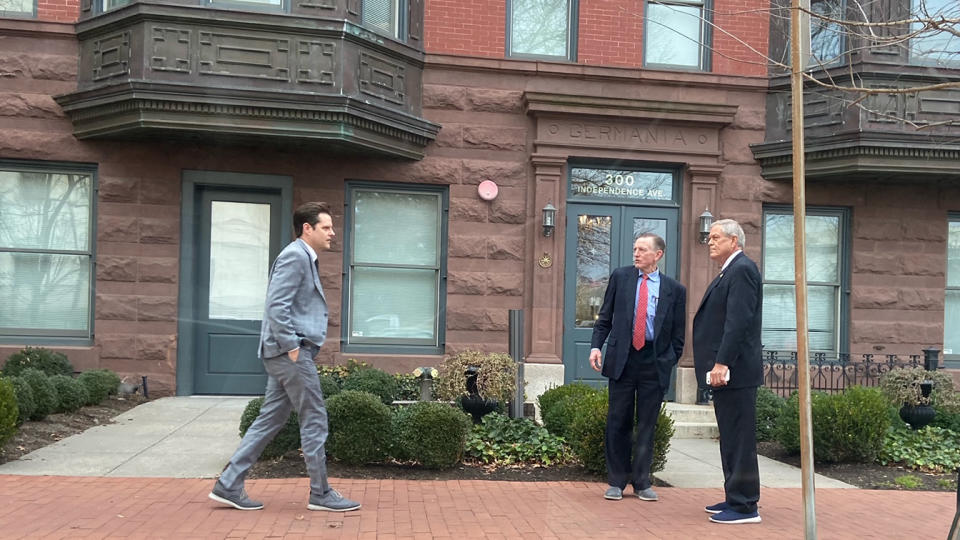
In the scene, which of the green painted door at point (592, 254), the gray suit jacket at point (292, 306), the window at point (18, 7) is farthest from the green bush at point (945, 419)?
the window at point (18, 7)

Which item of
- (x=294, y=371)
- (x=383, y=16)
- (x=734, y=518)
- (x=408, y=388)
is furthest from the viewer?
(x=383, y=16)

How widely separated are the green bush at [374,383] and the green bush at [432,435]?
1.98m

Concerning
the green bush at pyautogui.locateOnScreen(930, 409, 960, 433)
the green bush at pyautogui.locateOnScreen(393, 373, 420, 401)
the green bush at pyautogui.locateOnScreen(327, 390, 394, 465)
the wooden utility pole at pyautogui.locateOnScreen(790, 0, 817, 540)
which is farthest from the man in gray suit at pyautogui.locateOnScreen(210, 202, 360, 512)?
the green bush at pyautogui.locateOnScreen(930, 409, 960, 433)

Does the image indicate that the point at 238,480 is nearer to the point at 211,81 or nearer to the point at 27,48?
the point at 211,81

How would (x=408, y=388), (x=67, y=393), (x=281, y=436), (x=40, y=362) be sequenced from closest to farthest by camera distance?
1. (x=281, y=436)
2. (x=67, y=393)
3. (x=40, y=362)
4. (x=408, y=388)

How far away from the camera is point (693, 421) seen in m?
10.2

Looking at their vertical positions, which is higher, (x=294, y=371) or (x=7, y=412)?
(x=294, y=371)

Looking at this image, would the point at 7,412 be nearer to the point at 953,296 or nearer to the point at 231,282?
the point at 231,282

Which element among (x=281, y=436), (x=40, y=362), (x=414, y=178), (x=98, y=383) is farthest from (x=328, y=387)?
(x=40, y=362)

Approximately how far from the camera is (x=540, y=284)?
1104cm

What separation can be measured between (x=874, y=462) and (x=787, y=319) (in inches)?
159

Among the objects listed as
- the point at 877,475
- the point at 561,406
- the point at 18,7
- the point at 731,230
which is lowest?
the point at 877,475

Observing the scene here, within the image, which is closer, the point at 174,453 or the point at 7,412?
the point at 7,412

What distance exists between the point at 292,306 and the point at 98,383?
5.30 meters
